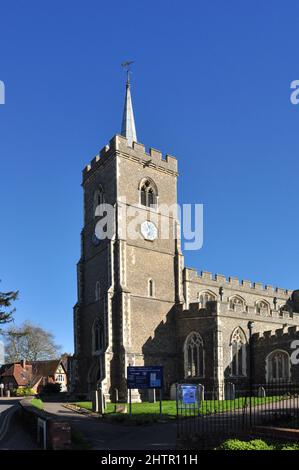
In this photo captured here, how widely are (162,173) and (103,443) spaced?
2720 cm

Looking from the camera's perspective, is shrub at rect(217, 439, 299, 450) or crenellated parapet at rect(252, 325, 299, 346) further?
crenellated parapet at rect(252, 325, 299, 346)

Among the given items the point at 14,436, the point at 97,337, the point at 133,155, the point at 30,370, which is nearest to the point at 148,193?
the point at 133,155

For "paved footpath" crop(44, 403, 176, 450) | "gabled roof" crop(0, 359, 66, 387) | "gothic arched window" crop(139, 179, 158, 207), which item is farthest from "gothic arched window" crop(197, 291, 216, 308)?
"gabled roof" crop(0, 359, 66, 387)

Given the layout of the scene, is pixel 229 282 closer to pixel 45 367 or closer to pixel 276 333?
pixel 276 333

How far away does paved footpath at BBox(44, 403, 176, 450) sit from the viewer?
13633 mm

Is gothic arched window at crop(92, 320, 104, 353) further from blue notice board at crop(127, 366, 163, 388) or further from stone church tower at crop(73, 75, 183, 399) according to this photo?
blue notice board at crop(127, 366, 163, 388)

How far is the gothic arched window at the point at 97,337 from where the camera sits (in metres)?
35.2

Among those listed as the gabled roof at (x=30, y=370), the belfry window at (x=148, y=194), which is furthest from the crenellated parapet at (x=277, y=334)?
the gabled roof at (x=30, y=370)

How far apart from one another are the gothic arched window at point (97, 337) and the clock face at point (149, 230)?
6974 millimetres

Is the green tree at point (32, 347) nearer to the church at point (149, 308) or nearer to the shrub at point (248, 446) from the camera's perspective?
the church at point (149, 308)

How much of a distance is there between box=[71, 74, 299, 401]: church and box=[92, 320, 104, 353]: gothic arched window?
7 centimetres

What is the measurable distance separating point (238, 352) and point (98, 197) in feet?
50.3
